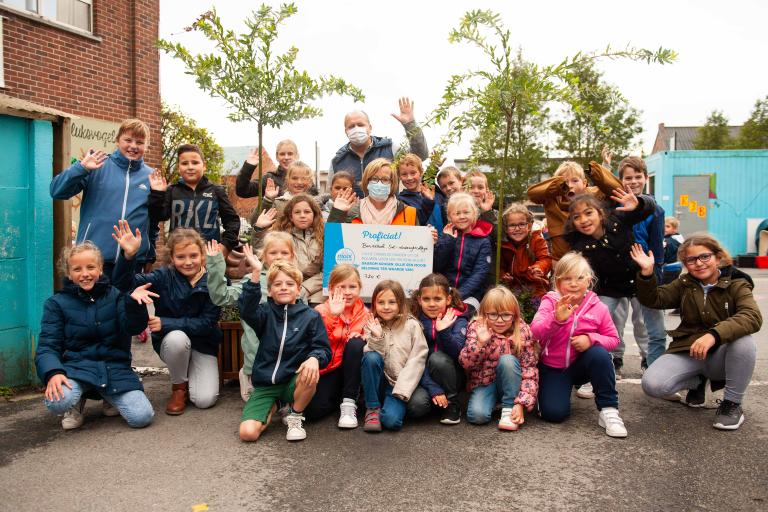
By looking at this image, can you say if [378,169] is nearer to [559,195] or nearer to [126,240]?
[559,195]

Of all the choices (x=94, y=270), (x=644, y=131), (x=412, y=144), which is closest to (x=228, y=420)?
(x=94, y=270)

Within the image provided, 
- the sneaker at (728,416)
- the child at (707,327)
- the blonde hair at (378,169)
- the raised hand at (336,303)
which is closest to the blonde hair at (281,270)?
the raised hand at (336,303)

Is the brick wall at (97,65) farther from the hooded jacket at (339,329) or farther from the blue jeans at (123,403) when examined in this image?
the hooded jacket at (339,329)

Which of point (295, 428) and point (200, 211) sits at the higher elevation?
point (200, 211)

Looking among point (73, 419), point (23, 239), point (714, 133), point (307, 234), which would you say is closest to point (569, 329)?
point (307, 234)

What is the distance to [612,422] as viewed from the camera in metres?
4.64

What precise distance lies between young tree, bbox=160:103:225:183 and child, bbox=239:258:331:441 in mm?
14281

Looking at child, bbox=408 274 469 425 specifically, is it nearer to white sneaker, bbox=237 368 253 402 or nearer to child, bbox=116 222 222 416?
white sneaker, bbox=237 368 253 402

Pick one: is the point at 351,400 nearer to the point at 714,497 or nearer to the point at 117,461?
the point at 117,461

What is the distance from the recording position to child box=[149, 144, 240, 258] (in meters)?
5.99

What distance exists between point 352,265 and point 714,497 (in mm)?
3114

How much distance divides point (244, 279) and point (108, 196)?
1444mm

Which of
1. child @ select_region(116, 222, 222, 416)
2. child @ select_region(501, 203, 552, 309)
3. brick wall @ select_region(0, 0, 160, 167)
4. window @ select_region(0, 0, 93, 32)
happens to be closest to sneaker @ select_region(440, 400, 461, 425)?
child @ select_region(501, 203, 552, 309)

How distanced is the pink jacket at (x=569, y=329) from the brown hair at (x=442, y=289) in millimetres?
657
